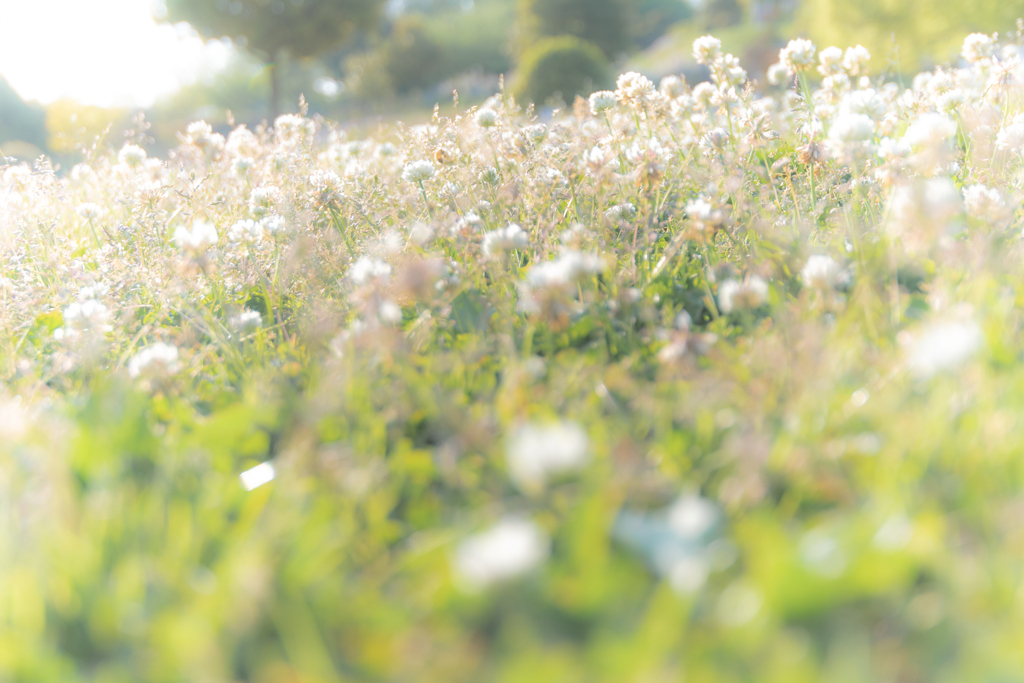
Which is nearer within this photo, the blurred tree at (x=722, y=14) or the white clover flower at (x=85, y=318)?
the white clover flower at (x=85, y=318)

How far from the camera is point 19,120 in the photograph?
1734 cm

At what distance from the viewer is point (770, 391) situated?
1184mm

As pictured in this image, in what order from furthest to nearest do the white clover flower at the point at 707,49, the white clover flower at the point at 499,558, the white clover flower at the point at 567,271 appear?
the white clover flower at the point at 707,49 → the white clover flower at the point at 567,271 → the white clover flower at the point at 499,558

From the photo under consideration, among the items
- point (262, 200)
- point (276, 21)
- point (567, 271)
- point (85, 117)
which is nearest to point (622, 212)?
point (567, 271)

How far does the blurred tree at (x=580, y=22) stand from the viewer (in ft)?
61.7

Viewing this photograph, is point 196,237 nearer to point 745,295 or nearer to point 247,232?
point 247,232

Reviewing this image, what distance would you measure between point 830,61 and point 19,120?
21111mm

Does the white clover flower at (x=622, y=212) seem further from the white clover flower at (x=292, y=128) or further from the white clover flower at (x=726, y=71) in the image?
the white clover flower at (x=292, y=128)

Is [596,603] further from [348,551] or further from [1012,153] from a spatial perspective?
[1012,153]

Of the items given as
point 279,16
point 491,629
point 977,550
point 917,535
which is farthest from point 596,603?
point 279,16

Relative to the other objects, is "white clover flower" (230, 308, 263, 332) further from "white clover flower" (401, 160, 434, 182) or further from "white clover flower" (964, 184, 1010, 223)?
"white clover flower" (964, 184, 1010, 223)

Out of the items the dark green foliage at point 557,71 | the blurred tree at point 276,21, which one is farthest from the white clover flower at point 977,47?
the blurred tree at point 276,21

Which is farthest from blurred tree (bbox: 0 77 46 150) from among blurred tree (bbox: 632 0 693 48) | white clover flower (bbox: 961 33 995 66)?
blurred tree (bbox: 632 0 693 48)

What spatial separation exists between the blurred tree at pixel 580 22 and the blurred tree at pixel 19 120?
1385 centimetres
